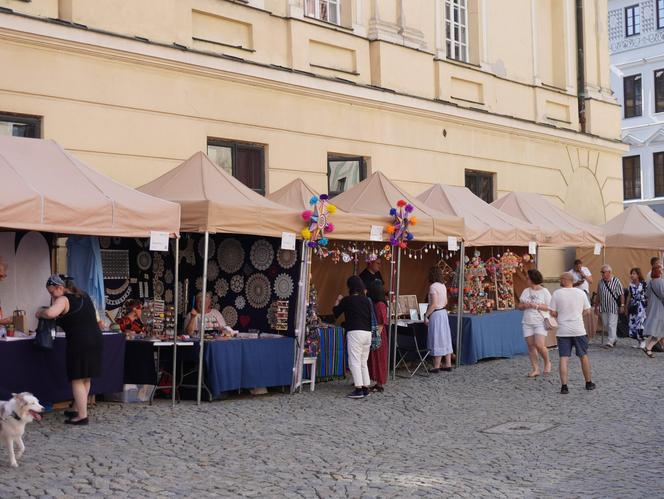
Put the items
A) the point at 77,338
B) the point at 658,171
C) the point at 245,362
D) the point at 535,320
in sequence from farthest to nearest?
the point at 658,171 < the point at 535,320 < the point at 245,362 < the point at 77,338

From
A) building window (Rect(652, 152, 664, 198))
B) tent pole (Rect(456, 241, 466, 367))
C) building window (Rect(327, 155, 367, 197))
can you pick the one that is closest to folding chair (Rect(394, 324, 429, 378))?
tent pole (Rect(456, 241, 466, 367))

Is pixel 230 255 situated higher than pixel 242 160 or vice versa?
pixel 242 160

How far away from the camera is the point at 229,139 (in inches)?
536

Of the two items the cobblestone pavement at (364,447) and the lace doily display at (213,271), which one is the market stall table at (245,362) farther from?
the lace doily display at (213,271)

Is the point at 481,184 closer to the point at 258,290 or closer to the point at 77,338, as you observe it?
the point at 258,290

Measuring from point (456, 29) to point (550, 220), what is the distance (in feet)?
15.2

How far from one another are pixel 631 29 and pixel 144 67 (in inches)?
1115

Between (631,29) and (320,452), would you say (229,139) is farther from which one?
(631,29)

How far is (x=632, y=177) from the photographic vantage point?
36.5 m

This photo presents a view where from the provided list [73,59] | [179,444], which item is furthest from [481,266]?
[179,444]

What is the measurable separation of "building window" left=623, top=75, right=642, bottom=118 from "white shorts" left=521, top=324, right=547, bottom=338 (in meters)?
25.6

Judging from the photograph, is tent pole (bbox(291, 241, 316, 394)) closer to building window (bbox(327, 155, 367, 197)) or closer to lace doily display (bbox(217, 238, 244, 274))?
lace doily display (bbox(217, 238, 244, 274))

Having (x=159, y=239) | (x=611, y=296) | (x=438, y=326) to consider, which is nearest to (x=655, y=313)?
(x=611, y=296)

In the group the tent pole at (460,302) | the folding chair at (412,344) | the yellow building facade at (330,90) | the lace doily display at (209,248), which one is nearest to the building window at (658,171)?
the yellow building facade at (330,90)
